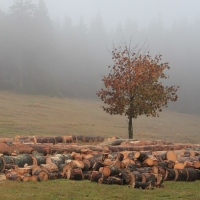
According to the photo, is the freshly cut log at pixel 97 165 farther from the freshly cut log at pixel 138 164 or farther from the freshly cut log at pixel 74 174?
the freshly cut log at pixel 138 164

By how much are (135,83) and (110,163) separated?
13.2 metres

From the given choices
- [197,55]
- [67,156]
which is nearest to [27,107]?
[67,156]

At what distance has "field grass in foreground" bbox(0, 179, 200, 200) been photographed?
9.50 metres

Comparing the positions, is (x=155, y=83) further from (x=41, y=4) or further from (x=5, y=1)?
(x=5, y=1)

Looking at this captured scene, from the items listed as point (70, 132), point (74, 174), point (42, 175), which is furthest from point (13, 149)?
point (70, 132)

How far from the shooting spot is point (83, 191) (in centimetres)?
1017

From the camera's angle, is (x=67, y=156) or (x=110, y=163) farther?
(x=67, y=156)

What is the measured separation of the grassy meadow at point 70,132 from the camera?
9.84 m

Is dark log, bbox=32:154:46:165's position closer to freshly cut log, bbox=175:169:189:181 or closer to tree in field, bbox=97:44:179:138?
freshly cut log, bbox=175:169:189:181

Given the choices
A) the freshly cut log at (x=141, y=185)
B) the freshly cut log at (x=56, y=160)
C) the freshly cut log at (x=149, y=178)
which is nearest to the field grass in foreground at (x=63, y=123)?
the freshly cut log at (x=56, y=160)

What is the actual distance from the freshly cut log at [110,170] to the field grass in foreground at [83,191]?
0.54m

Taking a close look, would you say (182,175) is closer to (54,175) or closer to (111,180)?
(111,180)

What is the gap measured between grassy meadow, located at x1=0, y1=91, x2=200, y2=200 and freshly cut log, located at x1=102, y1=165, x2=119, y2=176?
0.56m

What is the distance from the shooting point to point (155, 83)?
26.2m
